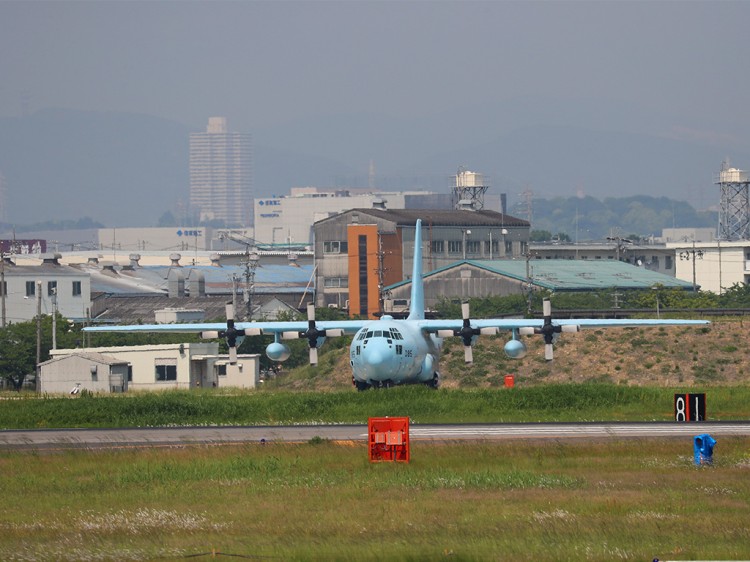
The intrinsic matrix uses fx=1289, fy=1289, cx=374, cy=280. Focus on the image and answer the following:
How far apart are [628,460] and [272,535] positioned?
1325 centimetres

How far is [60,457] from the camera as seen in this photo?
35.6 metres

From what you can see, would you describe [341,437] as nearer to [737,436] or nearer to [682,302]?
[737,436]

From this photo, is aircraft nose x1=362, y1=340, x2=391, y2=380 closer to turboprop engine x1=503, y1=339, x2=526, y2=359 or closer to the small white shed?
turboprop engine x1=503, y1=339, x2=526, y2=359

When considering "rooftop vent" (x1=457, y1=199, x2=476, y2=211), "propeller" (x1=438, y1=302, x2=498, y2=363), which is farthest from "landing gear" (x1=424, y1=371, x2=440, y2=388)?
"rooftop vent" (x1=457, y1=199, x2=476, y2=211)

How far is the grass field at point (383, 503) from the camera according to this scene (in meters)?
21.9

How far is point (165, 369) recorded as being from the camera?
257 ft

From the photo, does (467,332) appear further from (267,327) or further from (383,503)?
(383,503)

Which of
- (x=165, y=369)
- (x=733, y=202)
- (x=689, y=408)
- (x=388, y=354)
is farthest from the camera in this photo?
(x=733, y=202)

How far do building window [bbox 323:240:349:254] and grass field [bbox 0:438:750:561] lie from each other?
106 m

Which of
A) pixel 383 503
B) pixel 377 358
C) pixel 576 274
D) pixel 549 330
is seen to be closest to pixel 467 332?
pixel 549 330

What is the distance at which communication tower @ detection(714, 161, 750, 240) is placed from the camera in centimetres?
18962

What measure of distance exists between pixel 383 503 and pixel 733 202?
577 ft

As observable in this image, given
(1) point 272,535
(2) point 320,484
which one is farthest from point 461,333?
(1) point 272,535

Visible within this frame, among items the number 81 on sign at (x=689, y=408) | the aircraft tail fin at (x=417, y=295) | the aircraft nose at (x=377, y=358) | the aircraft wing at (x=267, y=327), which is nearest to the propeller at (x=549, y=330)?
the aircraft tail fin at (x=417, y=295)
